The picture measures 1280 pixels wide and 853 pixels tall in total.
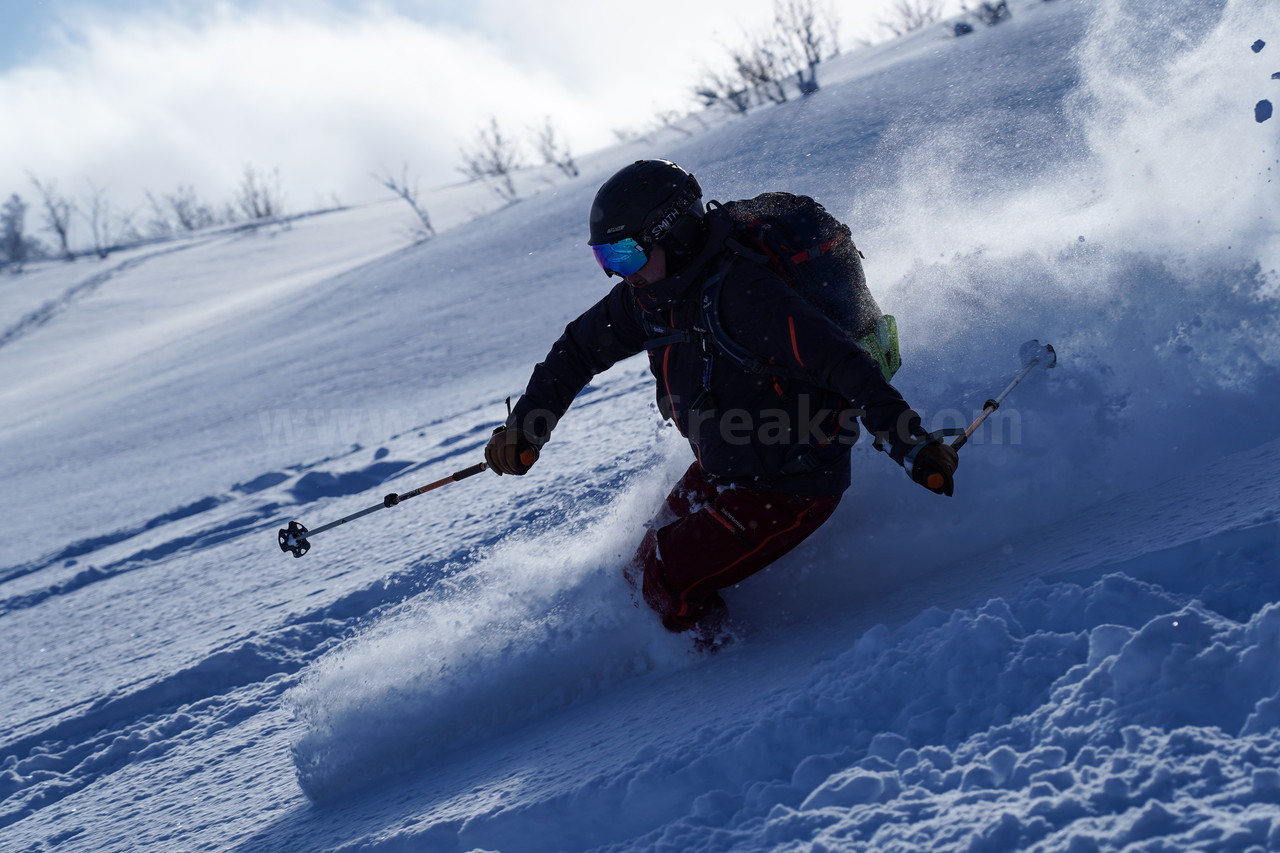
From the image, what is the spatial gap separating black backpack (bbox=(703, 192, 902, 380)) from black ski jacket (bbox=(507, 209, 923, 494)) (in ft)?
0.14

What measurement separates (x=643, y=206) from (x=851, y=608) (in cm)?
128

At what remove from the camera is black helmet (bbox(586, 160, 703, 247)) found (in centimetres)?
269

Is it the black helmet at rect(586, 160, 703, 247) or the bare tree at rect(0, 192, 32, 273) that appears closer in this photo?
the black helmet at rect(586, 160, 703, 247)

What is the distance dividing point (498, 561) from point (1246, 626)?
98.9 inches

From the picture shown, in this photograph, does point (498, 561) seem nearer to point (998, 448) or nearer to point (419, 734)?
point (419, 734)

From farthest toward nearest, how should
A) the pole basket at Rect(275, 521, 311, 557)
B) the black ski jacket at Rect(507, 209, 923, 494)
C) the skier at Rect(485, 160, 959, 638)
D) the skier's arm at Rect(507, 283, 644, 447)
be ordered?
the pole basket at Rect(275, 521, 311, 557) < the skier's arm at Rect(507, 283, 644, 447) < the skier at Rect(485, 160, 959, 638) < the black ski jacket at Rect(507, 209, 923, 494)

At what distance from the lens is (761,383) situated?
2.74 meters

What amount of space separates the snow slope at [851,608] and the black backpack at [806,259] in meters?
0.71

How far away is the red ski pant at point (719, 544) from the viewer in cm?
284

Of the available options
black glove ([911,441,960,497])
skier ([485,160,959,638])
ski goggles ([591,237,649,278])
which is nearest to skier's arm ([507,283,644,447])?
skier ([485,160,959,638])

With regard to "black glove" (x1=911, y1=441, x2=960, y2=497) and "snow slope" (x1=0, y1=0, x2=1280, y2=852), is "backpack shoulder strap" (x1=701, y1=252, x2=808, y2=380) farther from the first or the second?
"snow slope" (x1=0, y1=0, x2=1280, y2=852)

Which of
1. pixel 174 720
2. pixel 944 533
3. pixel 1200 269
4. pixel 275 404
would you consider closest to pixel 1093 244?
pixel 1200 269

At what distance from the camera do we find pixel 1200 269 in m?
3.32

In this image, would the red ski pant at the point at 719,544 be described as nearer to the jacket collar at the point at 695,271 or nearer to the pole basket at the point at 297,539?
the jacket collar at the point at 695,271
